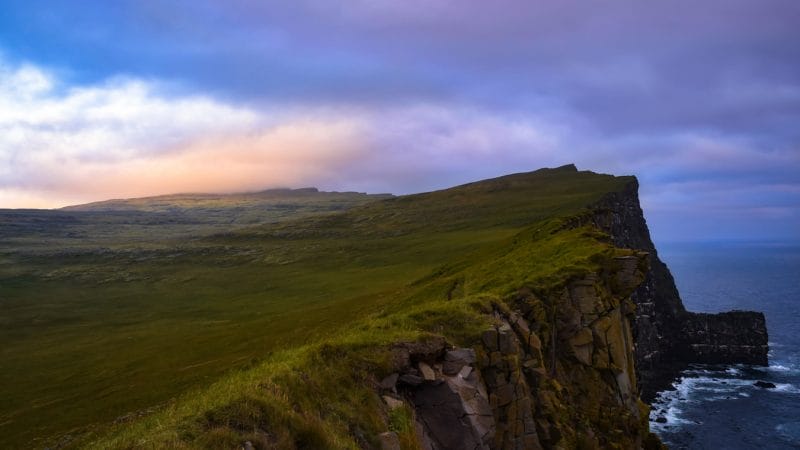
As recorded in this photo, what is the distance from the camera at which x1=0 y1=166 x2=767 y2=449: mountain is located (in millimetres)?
15180

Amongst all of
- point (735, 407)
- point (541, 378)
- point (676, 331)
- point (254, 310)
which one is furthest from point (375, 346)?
point (676, 331)

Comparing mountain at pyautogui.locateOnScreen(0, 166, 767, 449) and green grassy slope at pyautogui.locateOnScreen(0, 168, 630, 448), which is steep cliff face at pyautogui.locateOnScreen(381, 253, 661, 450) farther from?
green grassy slope at pyautogui.locateOnScreen(0, 168, 630, 448)

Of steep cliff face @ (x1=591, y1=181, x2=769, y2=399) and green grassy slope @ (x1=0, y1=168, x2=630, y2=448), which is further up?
green grassy slope @ (x1=0, y1=168, x2=630, y2=448)

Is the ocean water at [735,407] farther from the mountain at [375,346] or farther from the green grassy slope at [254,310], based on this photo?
the green grassy slope at [254,310]

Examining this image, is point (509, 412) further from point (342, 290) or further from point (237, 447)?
point (342, 290)

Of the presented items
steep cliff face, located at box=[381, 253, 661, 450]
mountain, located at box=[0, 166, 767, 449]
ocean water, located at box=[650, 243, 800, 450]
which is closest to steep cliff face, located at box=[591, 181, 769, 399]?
mountain, located at box=[0, 166, 767, 449]

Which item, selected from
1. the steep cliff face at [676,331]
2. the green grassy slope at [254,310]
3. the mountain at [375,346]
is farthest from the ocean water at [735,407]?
the green grassy slope at [254,310]

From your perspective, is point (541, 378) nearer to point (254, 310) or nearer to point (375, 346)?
point (375, 346)

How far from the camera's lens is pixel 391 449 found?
46.1 ft

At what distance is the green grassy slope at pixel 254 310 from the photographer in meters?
15.2

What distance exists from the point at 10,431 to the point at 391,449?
3892cm

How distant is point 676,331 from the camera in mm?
107125

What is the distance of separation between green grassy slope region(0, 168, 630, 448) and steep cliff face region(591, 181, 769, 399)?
26.0 meters

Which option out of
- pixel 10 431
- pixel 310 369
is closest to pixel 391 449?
pixel 310 369
